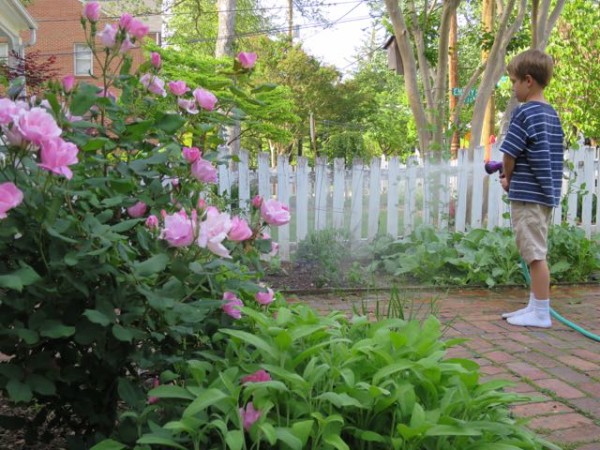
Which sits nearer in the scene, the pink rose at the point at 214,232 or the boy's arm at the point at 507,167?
the pink rose at the point at 214,232

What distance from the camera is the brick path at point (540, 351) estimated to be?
2180 millimetres

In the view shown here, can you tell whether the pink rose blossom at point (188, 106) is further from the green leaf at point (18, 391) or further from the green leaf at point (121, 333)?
the green leaf at point (18, 391)

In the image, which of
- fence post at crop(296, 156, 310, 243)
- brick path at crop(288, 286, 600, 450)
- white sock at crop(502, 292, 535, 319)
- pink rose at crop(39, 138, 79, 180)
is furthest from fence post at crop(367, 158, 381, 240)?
pink rose at crop(39, 138, 79, 180)

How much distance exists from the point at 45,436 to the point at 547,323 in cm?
297

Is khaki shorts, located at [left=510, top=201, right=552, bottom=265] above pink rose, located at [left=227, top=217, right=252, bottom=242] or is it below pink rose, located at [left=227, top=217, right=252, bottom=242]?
below

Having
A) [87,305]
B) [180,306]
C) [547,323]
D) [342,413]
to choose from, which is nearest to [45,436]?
[87,305]

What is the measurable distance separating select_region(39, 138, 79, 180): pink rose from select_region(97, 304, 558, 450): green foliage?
0.57 m

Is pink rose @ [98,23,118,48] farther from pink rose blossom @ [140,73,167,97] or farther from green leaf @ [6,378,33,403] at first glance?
green leaf @ [6,378,33,403]

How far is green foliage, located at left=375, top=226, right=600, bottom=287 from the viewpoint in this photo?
4.79m

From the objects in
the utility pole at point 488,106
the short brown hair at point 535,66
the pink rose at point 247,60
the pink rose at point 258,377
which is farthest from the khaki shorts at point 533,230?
the utility pole at point 488,106

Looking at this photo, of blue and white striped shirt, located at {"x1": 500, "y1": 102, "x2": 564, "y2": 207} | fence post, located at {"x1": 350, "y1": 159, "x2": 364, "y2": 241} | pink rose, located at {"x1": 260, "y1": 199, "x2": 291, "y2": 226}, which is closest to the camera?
pink rose, located at {"x1": 260, "y1": 199, "x2": 291, "y2": 226}

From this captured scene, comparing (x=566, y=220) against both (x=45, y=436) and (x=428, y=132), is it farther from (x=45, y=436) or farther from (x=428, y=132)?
(x=45, y=436)

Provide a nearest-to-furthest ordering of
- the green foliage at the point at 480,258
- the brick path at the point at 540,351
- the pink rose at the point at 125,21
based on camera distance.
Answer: the pink rose at the point at 125,21
the brick path at the point at 540,351
the green foliage at the point at 480,258

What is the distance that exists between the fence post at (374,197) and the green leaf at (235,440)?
4.97 m
